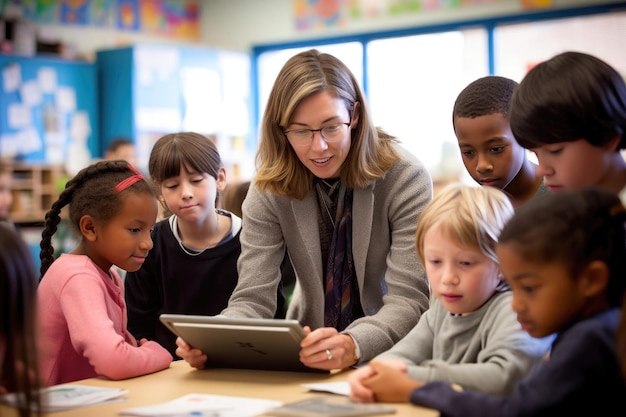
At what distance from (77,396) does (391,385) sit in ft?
2.06

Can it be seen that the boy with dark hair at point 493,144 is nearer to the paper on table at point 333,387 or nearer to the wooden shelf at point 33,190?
the paper on table at point 333,387

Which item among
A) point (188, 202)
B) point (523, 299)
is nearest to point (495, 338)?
point (523, 299)

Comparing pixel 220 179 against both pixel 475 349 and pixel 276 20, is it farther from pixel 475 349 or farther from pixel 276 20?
pixel 276 20

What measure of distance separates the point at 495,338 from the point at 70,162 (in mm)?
6188

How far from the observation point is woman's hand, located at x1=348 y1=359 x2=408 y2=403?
61.4 inches

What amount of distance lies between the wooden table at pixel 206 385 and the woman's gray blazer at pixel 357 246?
286 millimetres

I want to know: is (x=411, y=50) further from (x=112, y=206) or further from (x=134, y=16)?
(x=112, y=206)

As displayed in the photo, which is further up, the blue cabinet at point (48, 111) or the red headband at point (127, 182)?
the blue cabinet at point (48, 111)

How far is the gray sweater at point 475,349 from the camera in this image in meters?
1.56

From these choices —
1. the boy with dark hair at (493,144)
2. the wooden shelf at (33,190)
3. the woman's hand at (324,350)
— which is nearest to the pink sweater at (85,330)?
the woman's hand at (324,350)

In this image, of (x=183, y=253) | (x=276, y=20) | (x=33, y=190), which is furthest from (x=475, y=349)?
(x=276, y=20)

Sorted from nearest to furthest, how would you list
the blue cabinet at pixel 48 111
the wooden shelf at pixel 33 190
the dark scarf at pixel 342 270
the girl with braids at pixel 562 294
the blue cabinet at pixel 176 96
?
the girl with braids at pixel 562 294
the dark scarf at pixel 342 270
the wooden shelf at pixel 33 190
the blue cabinet at pixel 48 111
the blue cabinet at pixel 176 96

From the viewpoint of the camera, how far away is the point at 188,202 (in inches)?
105

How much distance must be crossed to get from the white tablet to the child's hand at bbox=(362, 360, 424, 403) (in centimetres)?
20
